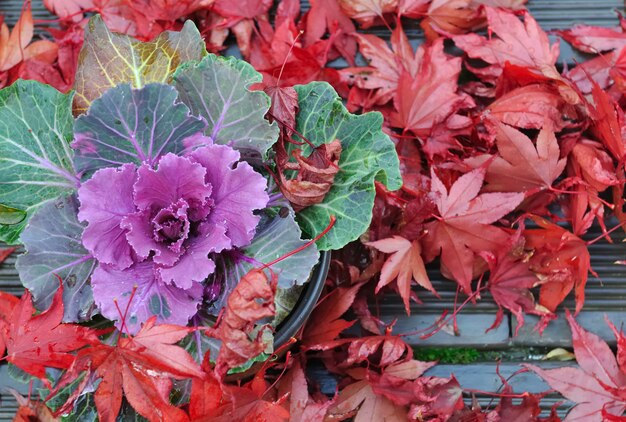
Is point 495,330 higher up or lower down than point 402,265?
lower down

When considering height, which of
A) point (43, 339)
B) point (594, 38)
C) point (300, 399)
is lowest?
point (300, 399)

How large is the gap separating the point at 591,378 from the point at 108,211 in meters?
0.79

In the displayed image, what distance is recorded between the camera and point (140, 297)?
32.2 inches

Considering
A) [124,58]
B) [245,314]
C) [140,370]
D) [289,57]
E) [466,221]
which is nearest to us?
[245,314]

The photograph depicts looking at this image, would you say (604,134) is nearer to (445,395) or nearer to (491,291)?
(491,291)

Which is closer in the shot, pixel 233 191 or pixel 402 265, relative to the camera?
pixel 233 191

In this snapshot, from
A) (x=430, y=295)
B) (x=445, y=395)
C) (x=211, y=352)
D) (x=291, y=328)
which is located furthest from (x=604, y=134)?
(x=211, y=352)

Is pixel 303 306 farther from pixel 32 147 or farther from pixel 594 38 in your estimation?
pixel 594 38

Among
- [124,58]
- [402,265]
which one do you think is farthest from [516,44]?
[124,58]

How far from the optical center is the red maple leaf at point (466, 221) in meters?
1.01

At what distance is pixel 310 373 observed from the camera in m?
1.11

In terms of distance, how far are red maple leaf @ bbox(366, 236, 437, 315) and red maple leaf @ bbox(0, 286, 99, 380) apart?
1.53 ft

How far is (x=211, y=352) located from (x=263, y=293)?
21cm

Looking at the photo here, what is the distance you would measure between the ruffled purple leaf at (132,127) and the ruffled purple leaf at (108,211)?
0.14 feet
